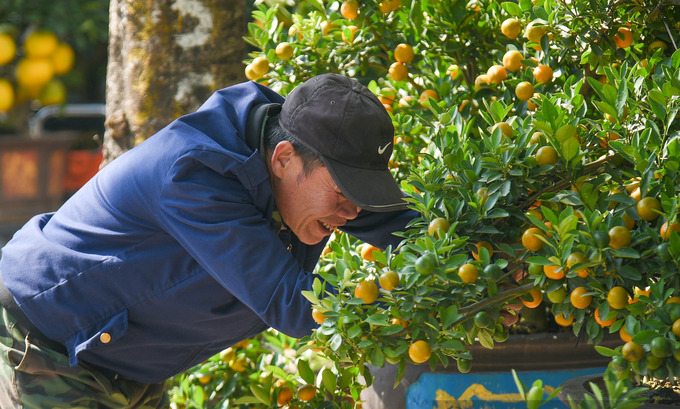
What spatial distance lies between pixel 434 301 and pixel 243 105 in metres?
0.78

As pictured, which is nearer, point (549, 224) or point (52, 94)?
point (549, 224)

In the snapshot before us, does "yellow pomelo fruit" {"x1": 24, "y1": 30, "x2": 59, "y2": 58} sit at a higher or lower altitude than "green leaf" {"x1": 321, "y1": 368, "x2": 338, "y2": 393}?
lower

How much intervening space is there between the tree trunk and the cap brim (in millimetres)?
1298

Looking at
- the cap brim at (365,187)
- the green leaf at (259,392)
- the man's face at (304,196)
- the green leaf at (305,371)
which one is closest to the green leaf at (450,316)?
the cap brim at (365,187)

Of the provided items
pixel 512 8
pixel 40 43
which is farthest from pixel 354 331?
pixel 40 43

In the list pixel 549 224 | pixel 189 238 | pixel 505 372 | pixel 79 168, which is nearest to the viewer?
pixel 549 224

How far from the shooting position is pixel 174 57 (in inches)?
113

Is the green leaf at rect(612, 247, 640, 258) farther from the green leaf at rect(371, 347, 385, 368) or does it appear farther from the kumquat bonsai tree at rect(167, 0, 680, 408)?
the green leaf at rect(371, 347, 385, 368)

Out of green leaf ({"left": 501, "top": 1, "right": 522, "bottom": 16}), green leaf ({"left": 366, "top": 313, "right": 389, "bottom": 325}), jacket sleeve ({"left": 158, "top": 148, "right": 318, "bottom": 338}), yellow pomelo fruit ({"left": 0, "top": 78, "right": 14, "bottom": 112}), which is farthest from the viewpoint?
yellow pomelo fruit ({"left": 0, "top": 78, "right": 14, "bottom": 112})

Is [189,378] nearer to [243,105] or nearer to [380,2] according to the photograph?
[243,105]

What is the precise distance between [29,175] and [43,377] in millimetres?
5084

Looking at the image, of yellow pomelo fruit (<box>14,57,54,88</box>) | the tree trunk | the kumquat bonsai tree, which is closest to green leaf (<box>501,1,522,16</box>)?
the kumquat bonsai tree

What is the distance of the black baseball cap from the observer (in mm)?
1700

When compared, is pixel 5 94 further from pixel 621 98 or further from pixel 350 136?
pixel 621 98
